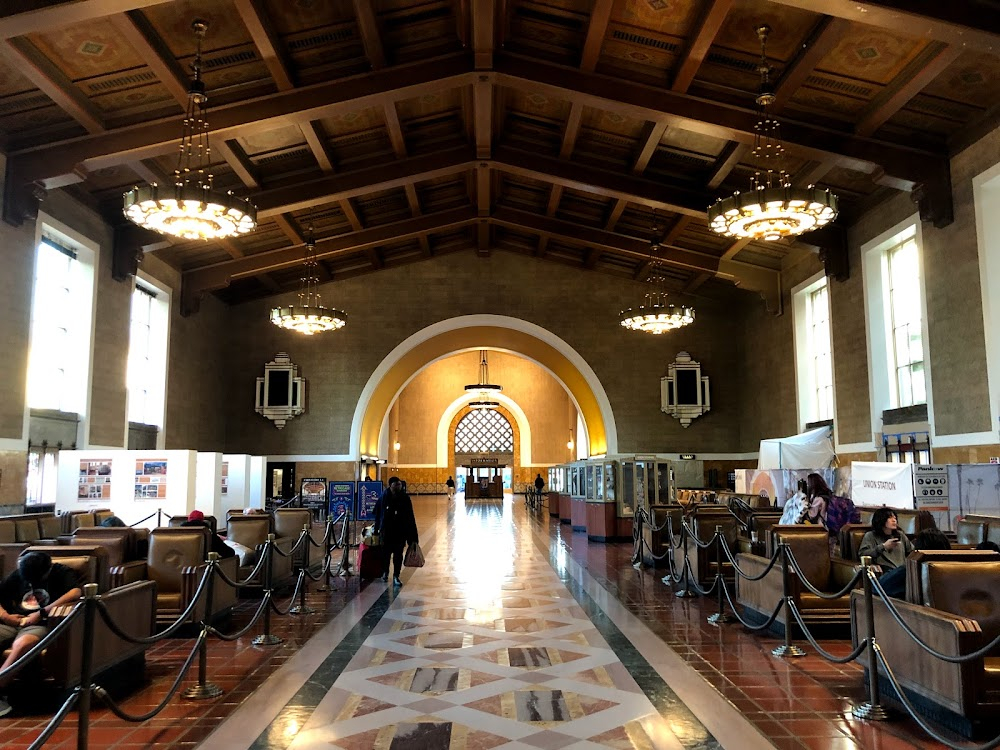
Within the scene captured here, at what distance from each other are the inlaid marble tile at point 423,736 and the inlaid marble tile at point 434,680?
2.10 feet

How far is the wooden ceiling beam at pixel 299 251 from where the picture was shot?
59.0 feet

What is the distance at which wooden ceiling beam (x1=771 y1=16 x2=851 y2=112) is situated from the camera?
28.8ft

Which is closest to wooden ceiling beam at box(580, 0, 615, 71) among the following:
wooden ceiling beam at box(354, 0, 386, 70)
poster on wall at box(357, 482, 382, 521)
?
wooden ceiling beam at box(354, 0, 386, 70)

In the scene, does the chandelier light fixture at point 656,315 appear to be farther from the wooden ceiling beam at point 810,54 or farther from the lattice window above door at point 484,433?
the lattice window above door at point 484,433

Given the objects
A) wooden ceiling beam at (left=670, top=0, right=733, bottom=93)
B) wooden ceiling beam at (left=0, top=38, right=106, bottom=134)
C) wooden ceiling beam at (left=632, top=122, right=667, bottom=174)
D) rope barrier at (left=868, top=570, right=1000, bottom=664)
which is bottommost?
rope barrier at (left=868, top=570, right=1000, bottom=664)

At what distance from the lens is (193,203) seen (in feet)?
29.6

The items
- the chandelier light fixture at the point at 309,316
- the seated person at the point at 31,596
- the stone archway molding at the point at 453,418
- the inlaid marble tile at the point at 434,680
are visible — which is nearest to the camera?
the seated person at the point at 31,596

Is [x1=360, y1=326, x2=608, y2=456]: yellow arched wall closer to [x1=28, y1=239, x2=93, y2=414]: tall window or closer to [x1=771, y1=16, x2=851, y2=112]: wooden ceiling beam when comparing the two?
[x1=28, y1=239, x2=93, y2=414]: tall window

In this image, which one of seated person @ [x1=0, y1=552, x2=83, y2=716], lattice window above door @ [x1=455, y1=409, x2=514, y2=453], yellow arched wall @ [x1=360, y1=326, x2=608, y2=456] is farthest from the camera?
lattice window above door @ [x1=455, y1=409, x2=514, y2=453]

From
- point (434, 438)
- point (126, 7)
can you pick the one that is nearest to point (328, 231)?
point (126, 7)

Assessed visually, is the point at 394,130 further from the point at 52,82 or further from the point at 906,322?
the point at 906,322

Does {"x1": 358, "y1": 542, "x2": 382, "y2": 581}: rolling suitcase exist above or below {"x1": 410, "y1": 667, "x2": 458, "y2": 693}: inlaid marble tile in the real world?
above

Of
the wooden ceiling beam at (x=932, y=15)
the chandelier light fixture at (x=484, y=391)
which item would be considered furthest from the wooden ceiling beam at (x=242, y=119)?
the chandelier light fixture at (x=484, y=391)

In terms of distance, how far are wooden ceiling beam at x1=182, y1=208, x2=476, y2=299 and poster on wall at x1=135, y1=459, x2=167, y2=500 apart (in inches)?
302
